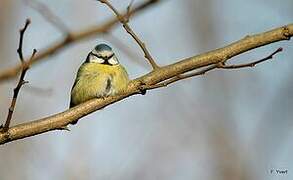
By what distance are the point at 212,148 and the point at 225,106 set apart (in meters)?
0.38

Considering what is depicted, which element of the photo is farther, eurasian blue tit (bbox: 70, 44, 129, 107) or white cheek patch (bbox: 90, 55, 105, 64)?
white cheek patch (bbox: 90, 55, 105, 64)

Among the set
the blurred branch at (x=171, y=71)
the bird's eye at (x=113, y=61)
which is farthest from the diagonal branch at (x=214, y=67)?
the bird's eye at (x=113, y=61)

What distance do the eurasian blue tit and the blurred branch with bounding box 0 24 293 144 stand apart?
0.22 metres

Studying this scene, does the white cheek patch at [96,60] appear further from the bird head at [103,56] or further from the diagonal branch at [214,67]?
the diagonal branch at [214,67]

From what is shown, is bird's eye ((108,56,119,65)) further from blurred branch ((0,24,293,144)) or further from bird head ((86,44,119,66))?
blurred branch ((0,24,293,144))

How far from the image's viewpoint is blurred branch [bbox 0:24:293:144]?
269cm

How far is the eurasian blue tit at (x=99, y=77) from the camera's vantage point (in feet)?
9.96

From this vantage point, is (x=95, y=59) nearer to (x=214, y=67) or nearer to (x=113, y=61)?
(x=113, y=61)

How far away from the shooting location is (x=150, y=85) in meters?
2.79

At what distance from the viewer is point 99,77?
10.7 ft

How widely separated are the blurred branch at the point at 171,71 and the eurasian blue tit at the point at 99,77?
215 millimetres

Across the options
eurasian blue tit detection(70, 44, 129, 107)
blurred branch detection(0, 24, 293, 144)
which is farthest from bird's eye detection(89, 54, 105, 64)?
blurred branch detection(0, 24, 293, 144)

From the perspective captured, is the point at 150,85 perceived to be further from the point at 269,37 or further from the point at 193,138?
the point at 193,138

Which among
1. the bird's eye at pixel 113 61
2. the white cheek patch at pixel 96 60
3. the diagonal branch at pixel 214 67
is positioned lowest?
the diagonal branch at pixel 214 67
